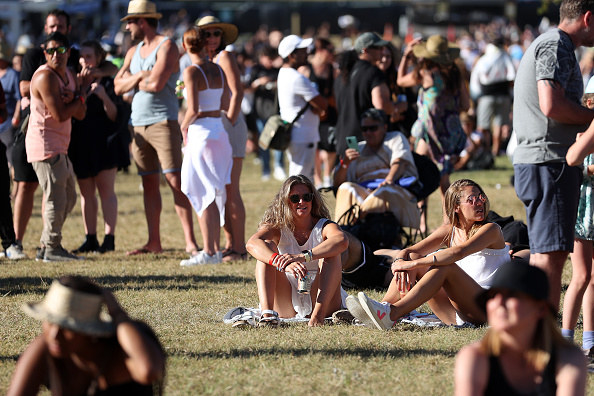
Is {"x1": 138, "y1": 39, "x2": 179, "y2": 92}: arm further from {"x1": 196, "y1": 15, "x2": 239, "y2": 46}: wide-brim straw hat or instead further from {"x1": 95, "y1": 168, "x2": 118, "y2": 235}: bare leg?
{"x1": 95, "y1": 168, "x2": 118, "y2": 235}: bare leg

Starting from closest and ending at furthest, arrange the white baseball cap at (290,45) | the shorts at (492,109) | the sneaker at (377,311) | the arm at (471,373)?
the arm at (471,373), the sneaker at (377,311), the white baseball cap at (290,45), the shorts at (492,109)

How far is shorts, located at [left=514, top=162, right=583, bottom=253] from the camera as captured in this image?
15.0 ft

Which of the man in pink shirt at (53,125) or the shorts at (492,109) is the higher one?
the man in pink shirt at (53,125)

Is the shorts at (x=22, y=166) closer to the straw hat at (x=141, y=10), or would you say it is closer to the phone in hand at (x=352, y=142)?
the straw hat at (x=141, y=10)

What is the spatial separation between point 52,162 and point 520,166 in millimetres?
4643

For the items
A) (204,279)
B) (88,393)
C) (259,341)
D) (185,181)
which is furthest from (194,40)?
(88,393)

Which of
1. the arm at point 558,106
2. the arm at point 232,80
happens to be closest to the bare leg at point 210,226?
the arm at point 232,80

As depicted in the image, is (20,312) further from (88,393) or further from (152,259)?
(88,393)

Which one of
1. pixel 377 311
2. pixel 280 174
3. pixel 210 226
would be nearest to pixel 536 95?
pixel 377 311

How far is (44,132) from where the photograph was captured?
26.6 feet

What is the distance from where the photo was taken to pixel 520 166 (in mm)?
4738

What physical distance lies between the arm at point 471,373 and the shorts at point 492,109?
44.3 feet

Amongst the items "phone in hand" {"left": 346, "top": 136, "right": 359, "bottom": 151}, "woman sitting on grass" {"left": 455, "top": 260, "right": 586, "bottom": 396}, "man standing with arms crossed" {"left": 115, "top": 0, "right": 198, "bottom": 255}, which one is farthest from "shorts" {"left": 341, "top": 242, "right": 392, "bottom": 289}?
"woman sitting on grass" {"left": 455, "top": 260, "right": 586, "bottom": 396}

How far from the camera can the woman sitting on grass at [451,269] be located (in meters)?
5.58
